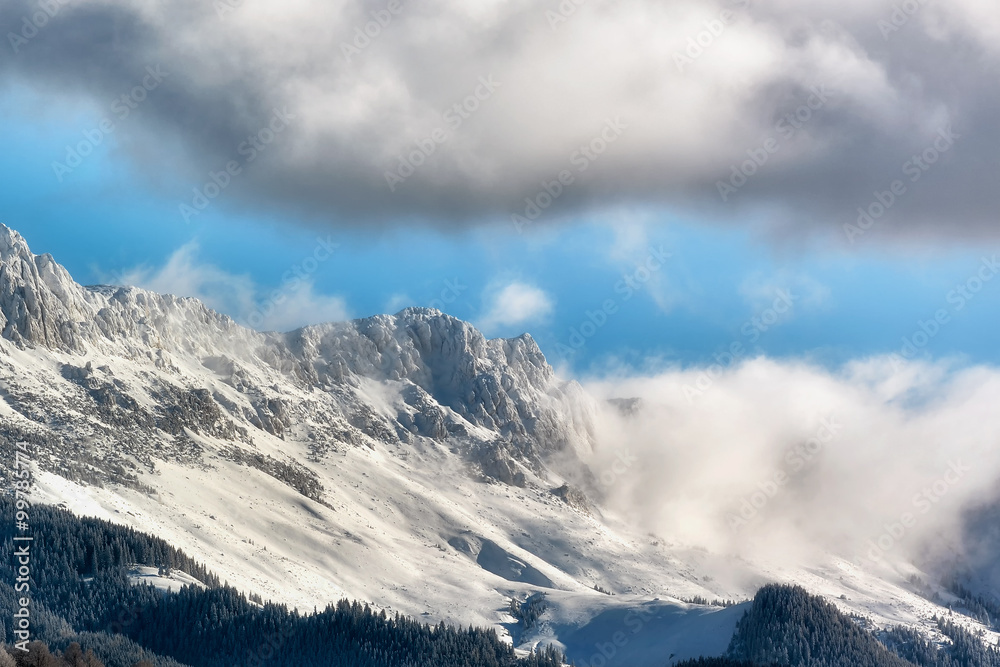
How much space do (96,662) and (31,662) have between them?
55.5ft

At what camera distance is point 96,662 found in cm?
19788

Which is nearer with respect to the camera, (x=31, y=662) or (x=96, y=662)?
(x=31, y=662)

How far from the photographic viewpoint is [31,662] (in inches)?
7180
